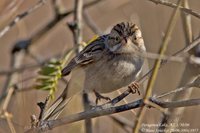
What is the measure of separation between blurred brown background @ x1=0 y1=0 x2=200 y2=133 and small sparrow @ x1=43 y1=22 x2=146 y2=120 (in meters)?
0.17

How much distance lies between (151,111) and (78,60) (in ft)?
2.49

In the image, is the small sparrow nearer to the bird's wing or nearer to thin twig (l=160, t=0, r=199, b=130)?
the bird's wing

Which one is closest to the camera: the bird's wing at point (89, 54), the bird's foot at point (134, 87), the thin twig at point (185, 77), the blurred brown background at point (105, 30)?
the thin twig at point (185, 77)

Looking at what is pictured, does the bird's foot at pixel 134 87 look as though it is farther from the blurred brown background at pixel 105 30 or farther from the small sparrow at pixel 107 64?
the blurred brown background at pixel 105 30

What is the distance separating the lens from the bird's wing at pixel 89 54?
15.2ft

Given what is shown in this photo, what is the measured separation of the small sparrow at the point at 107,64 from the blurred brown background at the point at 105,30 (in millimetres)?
168

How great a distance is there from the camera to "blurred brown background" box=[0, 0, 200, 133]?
14.7ft

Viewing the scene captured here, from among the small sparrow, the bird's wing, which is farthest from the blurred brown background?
the bird's wing

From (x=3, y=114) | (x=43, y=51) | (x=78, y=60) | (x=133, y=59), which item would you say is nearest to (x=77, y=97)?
(x=78, y=60)

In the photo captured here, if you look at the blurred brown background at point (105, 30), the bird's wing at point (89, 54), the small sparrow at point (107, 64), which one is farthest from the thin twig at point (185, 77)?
the bird's wing at point (89, 54)

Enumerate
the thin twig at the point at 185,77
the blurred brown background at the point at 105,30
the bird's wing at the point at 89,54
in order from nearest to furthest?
the thin twig at the point at 185,77, the blurred brown background at the point at 105,30, the bird's wing at the point at 89,54

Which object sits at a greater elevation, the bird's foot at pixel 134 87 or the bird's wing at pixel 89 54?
the bird's wing at pixel 89 54

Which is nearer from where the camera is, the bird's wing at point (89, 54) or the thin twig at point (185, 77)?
the thin twig at point (185, 77)

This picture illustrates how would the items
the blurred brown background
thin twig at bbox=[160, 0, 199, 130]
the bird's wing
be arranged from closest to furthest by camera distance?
thin twig at bbox=[160, 0, 199, 130]
the blurred brown background
the bird's wing
